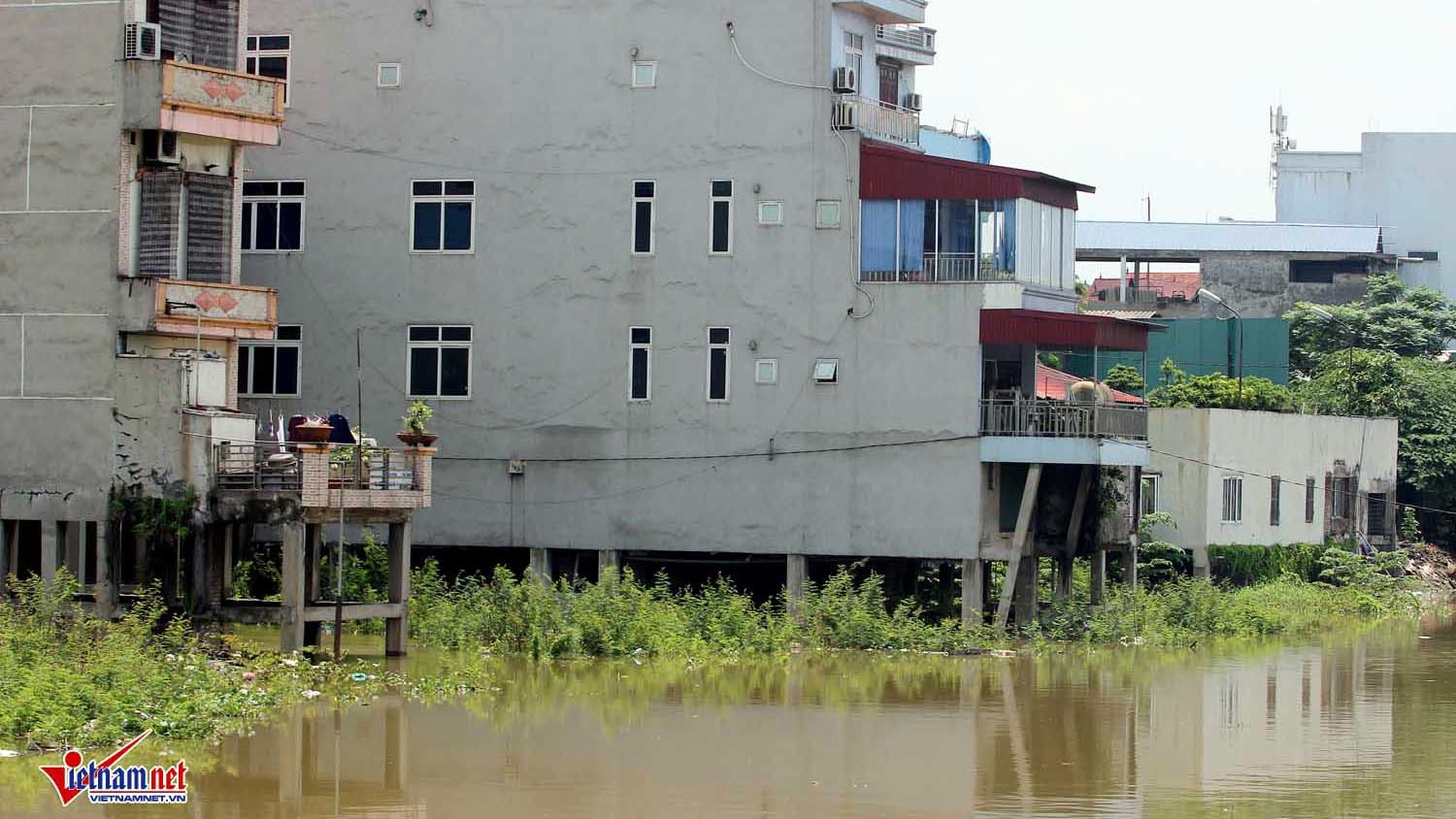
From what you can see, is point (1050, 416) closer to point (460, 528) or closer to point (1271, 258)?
point (460, 528)

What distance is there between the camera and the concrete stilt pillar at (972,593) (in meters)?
36.4

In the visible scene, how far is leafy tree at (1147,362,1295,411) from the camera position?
50531 mm

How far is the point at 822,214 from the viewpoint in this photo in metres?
37.2

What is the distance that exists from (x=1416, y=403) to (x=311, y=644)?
34.9 m

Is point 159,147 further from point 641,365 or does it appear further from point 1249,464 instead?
point 1249,464

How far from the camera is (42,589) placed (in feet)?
93.9

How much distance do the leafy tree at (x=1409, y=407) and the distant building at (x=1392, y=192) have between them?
722 inches

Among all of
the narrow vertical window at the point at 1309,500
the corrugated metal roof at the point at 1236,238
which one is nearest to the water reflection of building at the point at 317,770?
the narrow vertical window at the point at 1309,500

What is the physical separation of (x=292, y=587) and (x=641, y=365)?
9895 millimetres

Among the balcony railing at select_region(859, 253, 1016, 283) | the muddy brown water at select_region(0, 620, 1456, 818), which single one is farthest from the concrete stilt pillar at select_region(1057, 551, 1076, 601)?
the balcony railing at select_region(859, 253, 1016, 283)

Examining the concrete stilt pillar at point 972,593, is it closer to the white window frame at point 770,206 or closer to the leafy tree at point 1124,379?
the white window frame at point 770,206

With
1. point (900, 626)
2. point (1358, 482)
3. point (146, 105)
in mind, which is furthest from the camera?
point (1358, 482)

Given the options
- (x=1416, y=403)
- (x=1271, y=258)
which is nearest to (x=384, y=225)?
(x=1416, y=403)

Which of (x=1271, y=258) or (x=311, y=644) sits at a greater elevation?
(x=1271, y=258)
